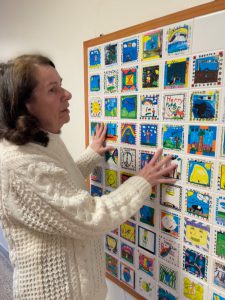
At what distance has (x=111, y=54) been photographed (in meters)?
0.85

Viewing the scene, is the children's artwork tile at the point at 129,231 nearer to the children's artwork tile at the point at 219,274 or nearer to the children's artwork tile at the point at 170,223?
the children's artwork tile at the point at 170,223

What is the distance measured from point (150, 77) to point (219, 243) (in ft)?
1.68

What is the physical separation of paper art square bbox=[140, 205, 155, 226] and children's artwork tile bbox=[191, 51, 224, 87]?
0.43m

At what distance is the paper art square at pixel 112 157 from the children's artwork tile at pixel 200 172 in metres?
0.31

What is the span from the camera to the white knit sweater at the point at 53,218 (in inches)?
24.2

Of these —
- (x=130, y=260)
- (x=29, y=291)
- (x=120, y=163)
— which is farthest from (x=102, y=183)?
(x=29, y=291)

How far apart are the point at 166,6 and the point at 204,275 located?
2.58ft

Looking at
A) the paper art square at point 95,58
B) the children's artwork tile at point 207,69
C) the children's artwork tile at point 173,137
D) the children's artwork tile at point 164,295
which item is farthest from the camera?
the paper art square at point 95,58

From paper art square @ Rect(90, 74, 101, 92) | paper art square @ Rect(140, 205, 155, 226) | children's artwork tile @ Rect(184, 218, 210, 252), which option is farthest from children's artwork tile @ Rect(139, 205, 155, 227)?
paper art square @ Rect(90, 74, 101, 92)

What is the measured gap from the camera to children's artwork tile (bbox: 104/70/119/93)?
0.85 m

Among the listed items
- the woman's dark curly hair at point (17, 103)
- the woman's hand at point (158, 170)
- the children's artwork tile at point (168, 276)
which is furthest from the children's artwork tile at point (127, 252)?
the woman's dark curly hair at point (17, 103)

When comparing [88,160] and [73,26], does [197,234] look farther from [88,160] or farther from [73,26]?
[73,26]

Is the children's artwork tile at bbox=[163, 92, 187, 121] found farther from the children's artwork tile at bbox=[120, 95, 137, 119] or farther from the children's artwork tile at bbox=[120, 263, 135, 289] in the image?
the children's artwork tile at bbox=[120, 263, 135, 289]

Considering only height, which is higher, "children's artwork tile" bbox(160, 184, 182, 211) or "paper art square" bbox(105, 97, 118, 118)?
"paper art square" bbox(105, 97, 118, 118)
